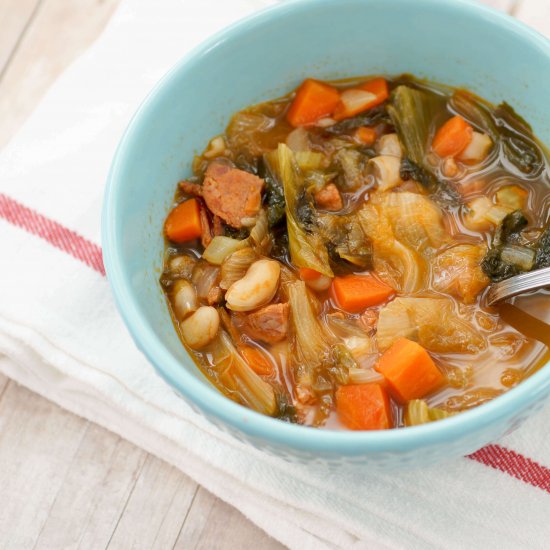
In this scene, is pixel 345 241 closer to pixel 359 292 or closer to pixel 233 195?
pixel 359 292

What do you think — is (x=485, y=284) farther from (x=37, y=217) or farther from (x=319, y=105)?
(x=37, y=217)

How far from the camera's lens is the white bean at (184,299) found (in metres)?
2.67

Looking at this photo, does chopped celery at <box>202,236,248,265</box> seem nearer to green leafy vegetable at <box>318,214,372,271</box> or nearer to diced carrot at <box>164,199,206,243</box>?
diced carrot at <box>164,199,206,243</box>

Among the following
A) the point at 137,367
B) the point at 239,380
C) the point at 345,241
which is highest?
the point at 345,241

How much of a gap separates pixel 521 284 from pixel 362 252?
51cm

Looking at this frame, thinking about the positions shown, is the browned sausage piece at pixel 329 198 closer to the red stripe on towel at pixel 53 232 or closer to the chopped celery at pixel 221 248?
the chopped celery at pixel 221 248

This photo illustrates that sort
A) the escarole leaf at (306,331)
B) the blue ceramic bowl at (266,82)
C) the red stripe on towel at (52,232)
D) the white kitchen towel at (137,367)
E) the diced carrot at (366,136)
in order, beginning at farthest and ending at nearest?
the red stripe on towel at (52,232)
the diced carrot at (366,136)
the white kitchen towel at (137,367)
the escarole leaf at (306,331)
the blue ceramic bowl at (266,82)

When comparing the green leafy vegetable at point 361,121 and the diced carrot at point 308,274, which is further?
the green leafy vegetable at point 361,121

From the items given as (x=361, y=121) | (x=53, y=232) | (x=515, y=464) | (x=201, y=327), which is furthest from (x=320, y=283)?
(x=53, y=232)

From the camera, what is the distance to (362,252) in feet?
8.80

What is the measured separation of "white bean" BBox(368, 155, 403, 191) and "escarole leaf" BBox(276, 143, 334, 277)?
26 centimetres

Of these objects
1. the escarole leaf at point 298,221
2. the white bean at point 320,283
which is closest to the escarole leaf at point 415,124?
the escarole leaf at point 298,221

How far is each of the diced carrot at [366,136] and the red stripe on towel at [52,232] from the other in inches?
41.8

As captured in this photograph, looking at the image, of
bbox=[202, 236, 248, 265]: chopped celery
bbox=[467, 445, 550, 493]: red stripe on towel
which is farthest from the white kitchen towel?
bbox=[202, 236, 248, 265]: chopped celery
